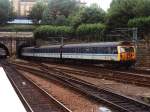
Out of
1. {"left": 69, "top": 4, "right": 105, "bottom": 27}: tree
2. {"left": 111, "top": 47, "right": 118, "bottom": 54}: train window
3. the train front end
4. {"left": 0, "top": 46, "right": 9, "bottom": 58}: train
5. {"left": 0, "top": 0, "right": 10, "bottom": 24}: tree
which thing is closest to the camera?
the train front end

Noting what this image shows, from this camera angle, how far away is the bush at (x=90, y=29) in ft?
278

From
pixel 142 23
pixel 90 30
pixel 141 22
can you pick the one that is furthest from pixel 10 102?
pixel 90 30

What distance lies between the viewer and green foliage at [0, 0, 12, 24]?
129750 mm

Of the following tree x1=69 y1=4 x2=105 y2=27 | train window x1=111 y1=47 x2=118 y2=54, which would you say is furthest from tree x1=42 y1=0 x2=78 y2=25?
train window x1=111 y1=47 x2=118 y2=54

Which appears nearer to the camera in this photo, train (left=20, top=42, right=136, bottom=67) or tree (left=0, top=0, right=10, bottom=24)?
train (left=20, top=42, right=136, bottom=67)

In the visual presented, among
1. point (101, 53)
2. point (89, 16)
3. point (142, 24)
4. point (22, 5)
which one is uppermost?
point (22, 5)

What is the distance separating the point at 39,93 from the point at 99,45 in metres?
25.0

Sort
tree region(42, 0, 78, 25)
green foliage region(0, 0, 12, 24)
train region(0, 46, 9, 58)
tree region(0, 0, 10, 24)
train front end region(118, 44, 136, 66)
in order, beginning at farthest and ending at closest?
green foliage region(0, 0, 12, 24), tree region(0, 0, 10, 24), tree region(42, 0, 78, 25), train region(0, 46, 9, 58), train front end region(118, 44, 136, 66)

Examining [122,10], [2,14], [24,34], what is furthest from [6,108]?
[2,14]

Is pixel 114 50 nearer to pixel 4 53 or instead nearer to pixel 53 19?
pixel 4 53

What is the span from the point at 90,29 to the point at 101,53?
39065 mm

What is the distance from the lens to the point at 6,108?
63.5 ft

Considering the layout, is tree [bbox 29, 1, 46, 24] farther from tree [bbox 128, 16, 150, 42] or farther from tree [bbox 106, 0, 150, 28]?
tree [bbox 128, 16, 150, 42]

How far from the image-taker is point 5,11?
131125 millimetres
